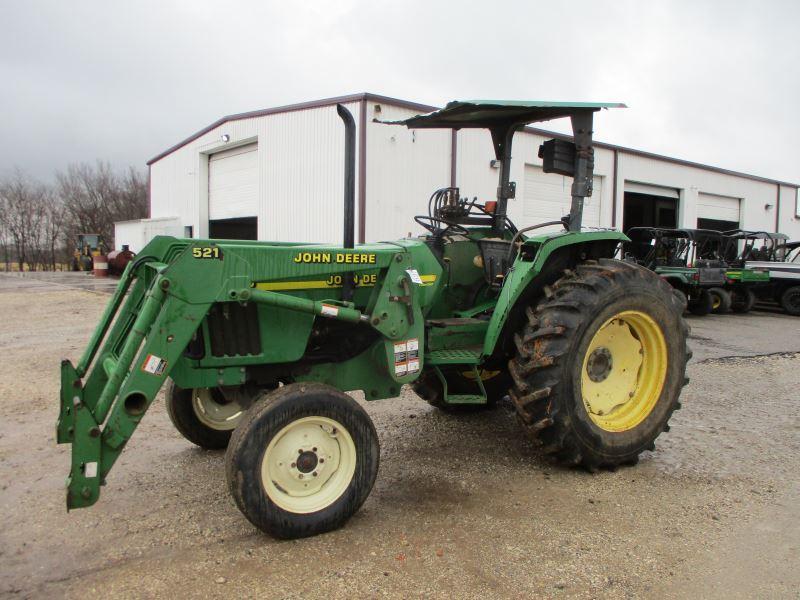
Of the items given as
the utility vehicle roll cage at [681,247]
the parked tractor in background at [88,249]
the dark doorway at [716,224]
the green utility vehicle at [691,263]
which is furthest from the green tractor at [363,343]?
the parked tractor in background at [88,249]

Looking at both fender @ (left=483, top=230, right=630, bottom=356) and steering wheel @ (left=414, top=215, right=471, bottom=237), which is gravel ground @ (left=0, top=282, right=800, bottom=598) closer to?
fender @ (left=483, top=230, right=630, bottom=356)

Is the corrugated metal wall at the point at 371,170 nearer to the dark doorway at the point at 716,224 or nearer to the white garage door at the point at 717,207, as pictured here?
the white garage door at the point at 717,207

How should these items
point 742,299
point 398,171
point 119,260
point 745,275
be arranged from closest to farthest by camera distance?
point 398,171
point 745,275
point 742,299
point 119,260

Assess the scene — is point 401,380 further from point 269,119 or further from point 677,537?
point 269,119

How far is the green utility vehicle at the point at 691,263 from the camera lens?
1342 centimetres

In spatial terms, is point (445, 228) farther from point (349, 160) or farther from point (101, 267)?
point (101, 267)

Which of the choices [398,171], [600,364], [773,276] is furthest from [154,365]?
[773,276]

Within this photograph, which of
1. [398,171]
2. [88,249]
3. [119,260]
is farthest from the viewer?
[88,249]

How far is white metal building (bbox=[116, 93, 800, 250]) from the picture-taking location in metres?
13.3

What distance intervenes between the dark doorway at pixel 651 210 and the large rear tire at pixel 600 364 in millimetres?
17888

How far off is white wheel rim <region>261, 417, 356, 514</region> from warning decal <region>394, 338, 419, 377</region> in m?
0.56

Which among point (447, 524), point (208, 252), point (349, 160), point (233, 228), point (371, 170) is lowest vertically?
point (447, 524)

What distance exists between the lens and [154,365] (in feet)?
9.12

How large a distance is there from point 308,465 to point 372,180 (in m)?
10.5
